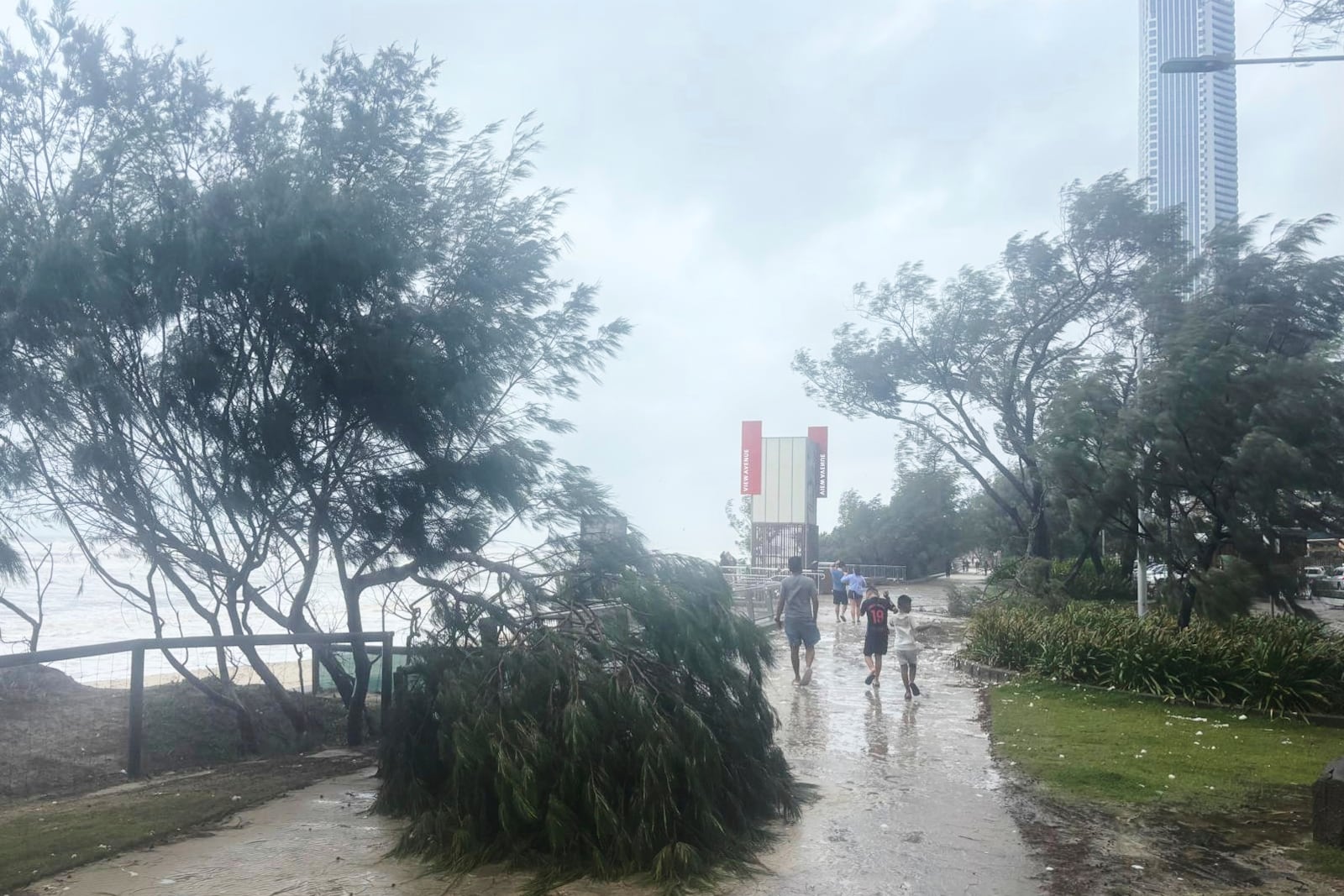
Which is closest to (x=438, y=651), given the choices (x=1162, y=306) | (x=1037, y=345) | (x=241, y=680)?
(x=241, y=680)

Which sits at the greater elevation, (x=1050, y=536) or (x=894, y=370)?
(x=894, y=370)

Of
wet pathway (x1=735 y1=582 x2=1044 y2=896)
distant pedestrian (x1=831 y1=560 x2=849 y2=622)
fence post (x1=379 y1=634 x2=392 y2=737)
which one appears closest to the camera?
wet pathway (x1=735 y1=582 x2=1044 y2=896)

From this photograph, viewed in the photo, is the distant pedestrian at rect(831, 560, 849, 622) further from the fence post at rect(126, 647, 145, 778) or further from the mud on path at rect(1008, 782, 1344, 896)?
the fence post at rect(126, 647, 145, 778)

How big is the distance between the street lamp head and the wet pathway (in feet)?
20.2

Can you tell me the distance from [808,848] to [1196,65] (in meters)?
7.32

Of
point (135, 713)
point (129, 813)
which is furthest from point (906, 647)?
point (129, 813)

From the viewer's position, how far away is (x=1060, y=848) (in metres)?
6.38

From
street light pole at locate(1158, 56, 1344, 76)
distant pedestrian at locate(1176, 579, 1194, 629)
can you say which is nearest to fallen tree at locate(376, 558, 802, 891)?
street light pole at locate(1158, 56, 1344, 76)

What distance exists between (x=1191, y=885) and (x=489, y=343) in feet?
20.4

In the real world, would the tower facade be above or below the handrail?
above

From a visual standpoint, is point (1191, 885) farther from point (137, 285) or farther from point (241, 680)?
Result: point (241, 680)

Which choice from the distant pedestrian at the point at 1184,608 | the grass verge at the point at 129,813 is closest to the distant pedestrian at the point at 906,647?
the distant pedestrian at the point at 1184,608

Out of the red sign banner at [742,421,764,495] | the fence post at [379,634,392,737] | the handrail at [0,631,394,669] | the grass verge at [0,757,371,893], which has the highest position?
the red sign banner at [742,421,764,495]

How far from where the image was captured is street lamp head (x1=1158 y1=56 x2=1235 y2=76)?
345 inches
